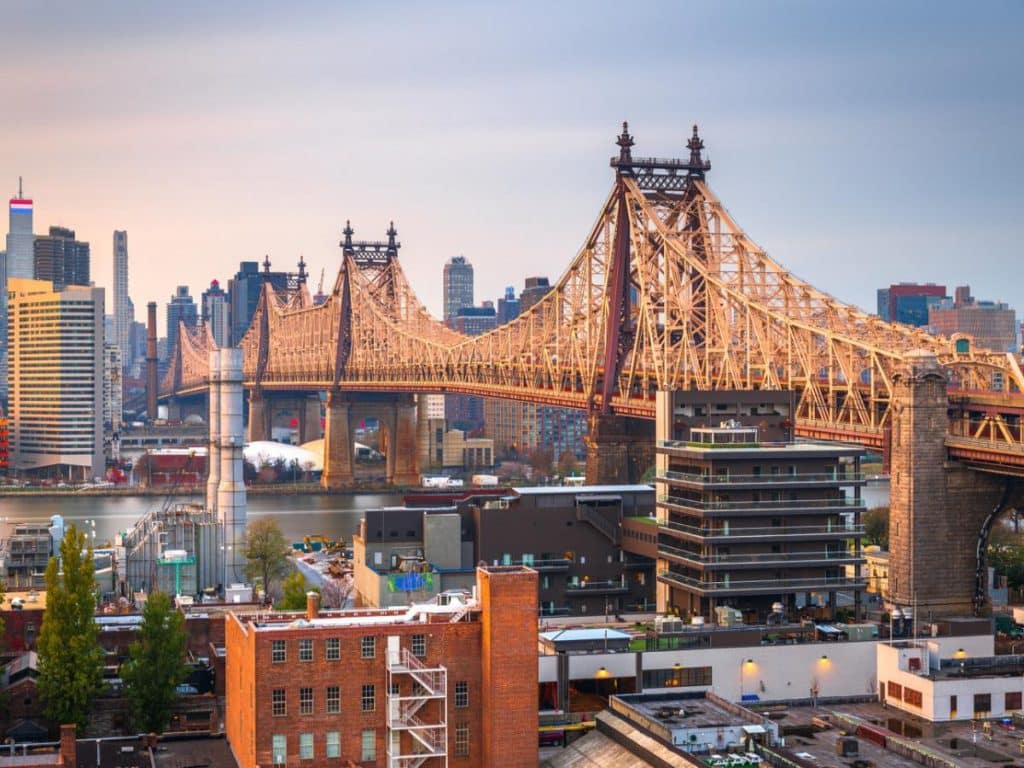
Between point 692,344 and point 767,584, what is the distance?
3669 cm

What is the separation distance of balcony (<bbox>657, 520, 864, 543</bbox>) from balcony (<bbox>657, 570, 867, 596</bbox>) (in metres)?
1.15

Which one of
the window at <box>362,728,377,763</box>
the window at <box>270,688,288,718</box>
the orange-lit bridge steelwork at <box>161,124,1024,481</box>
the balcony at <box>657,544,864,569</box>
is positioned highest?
the orange-lit bridge steelwork at <box>161,124,1024,481</box>

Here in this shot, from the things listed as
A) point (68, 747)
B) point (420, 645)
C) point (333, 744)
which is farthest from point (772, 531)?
point (68, 747)

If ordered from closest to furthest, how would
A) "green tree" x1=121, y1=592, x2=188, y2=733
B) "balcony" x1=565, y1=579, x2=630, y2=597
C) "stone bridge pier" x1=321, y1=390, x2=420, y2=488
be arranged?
"green tree" x1=121, y1=592, x2=188, y2=733
"balcony" x1=565, y1=579, x2=630, y2=597
"stone bridge pier" x1=321, y1=390, x2=420, y2=488

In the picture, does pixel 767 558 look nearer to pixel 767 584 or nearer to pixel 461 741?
pixel 767 584

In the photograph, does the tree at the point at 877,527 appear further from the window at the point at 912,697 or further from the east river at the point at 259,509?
the window at the point at 912,697

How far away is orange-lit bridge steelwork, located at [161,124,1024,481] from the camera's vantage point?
219 feet

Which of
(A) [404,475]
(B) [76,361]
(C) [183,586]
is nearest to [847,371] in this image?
→ (C) [183,586]

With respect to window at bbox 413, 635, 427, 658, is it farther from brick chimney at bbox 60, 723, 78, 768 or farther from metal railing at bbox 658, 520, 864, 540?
metal railing at bbox 658, 520, 864, 540

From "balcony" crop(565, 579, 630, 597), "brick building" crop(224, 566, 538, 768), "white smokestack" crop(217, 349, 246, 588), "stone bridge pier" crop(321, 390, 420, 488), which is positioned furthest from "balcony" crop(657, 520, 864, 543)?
"stone bridge pier" crop(321, 390, 420, 488)

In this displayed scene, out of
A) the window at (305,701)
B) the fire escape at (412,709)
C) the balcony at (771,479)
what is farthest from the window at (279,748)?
the balcony at (771,479)

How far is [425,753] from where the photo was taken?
3916 cm

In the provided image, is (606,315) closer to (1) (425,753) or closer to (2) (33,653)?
(2) (33,653)

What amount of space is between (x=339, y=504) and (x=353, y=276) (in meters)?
31.6
